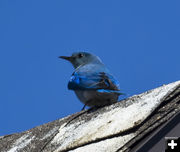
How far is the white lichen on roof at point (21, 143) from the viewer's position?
4043 mm

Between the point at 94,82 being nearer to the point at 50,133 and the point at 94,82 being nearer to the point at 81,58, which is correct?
the point at 50,133

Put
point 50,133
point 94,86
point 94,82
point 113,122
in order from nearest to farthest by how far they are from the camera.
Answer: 1. point 113,122
2. point 50,133
3. point 94,86
4. point 94,82

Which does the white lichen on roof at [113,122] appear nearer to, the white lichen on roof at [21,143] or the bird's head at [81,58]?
the white lichen on roof at [21,143]

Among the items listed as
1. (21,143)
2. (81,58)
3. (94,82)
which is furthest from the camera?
(81,58)

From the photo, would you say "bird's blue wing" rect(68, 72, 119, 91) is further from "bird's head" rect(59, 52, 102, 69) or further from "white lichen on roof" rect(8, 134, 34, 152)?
"bird's head" rect(59, 52, 102, 69)

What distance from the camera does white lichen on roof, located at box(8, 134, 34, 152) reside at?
404cm

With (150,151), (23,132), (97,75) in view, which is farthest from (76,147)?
(97,75)

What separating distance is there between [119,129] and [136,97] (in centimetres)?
79

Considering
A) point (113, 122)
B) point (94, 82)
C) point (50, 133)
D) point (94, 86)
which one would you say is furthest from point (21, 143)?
point (94, 82)

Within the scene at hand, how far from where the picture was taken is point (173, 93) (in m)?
3.28

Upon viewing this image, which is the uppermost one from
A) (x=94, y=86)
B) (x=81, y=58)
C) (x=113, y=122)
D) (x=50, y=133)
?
(x=81, y=58)

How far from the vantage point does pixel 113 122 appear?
333 centimetres

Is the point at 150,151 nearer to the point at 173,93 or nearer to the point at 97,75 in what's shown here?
the point at 173,93

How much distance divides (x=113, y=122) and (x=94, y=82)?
2.28 metres
